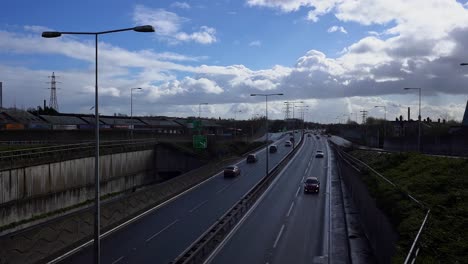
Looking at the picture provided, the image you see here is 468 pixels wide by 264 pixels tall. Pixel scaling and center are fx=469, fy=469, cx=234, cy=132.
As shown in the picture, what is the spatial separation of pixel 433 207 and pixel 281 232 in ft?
35.8

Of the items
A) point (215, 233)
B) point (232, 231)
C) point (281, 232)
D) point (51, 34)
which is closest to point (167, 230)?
point (232, 231)

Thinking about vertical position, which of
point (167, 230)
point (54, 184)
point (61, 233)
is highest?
point (61, 233)

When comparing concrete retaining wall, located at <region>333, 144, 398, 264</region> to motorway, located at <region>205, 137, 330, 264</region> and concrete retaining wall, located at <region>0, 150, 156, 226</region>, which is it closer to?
motorway, located at <region>205, 137, 330, 264</region>

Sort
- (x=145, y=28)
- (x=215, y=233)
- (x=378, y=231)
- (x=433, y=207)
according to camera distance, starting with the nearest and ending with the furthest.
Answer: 1. (x=145, y=28)
2. (x=433, y=207)
3. (x=378, y=231)
4. (x=215, y=233)

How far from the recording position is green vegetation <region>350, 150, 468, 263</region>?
44.2 ft

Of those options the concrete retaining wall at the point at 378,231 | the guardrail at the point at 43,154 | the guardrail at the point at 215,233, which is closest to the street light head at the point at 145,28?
the guardrail at the point at 215,233

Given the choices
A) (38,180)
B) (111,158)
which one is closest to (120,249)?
(38,180)

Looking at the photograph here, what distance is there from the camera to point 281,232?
1096 inches

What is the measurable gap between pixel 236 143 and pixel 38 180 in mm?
71101

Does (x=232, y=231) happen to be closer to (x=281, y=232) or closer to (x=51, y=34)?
(x=281, y=232)

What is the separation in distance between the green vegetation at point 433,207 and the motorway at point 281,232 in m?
4.19

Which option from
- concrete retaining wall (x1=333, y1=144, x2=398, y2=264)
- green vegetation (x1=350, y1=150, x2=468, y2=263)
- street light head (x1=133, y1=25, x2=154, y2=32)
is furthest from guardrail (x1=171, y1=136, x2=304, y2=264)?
street light head (x1=133, y1=25, x2=154, y2=32)

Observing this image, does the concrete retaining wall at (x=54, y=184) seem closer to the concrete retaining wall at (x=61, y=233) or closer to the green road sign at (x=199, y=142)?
the concrete retaining wall at (x=61, y=233)

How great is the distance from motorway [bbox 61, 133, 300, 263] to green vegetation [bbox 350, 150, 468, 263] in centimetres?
1058
